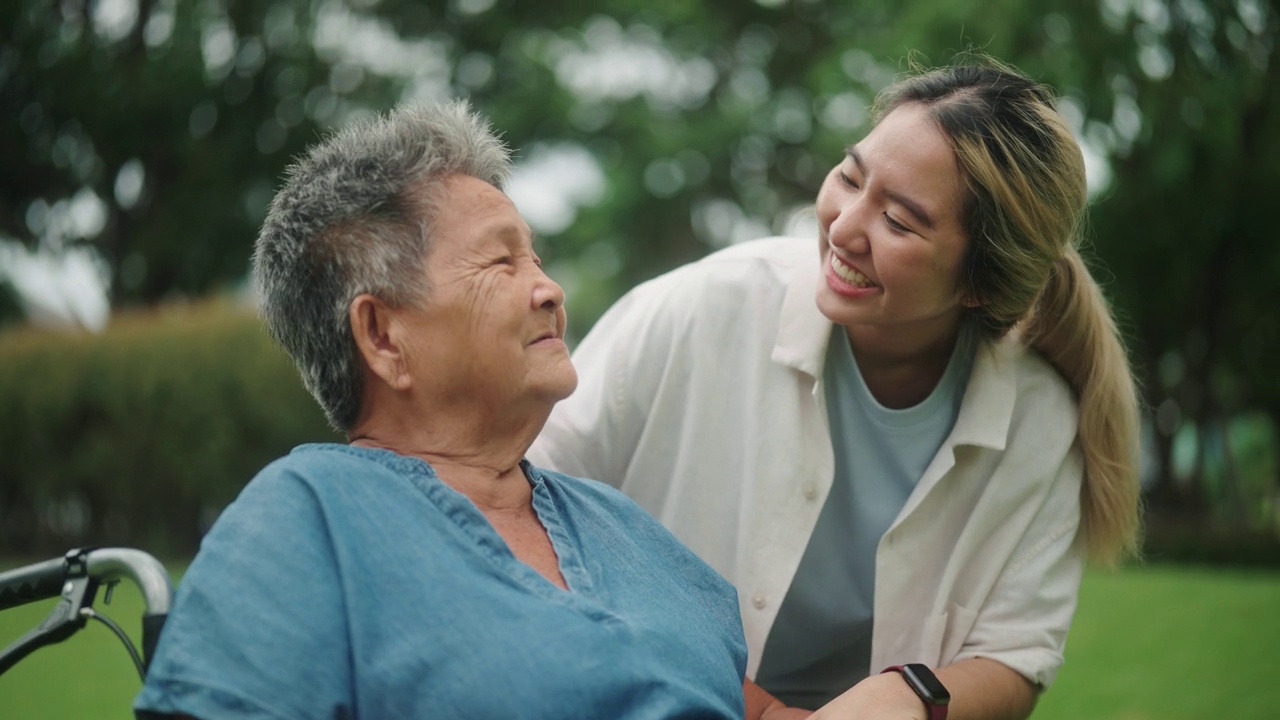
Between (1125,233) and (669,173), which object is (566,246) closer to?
(669,173)

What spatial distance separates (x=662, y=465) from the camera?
267 cm

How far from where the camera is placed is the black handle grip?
71.0 inches

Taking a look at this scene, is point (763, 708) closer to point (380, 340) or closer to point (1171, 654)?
point (380, 340)

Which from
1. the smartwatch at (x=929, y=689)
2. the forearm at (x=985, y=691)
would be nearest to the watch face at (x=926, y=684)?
the smartwatch at (x=929, y=689)

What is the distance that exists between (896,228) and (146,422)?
25.6ft

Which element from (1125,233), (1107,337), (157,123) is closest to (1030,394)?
(1107,337)

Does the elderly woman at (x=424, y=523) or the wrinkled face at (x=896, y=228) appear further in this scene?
the wrinkled face at (x=896, y=228)

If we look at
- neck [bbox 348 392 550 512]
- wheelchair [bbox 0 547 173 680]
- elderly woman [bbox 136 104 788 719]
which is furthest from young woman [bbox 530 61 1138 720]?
wheelchair [bbox 0 547 173 680]

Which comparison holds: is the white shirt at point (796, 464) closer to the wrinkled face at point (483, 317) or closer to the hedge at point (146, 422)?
the wrinkled face at point (483, 317)

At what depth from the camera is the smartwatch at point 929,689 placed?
2.22 meters

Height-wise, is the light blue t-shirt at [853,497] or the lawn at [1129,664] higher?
the light blue t-shirt at [853,497]

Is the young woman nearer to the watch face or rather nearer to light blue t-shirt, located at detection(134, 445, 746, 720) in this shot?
the watch face

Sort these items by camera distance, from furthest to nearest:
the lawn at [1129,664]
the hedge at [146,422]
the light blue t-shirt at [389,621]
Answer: the hedge at [146,422], the lawn at [1129,664], the light blue t-shirt at [389,621]

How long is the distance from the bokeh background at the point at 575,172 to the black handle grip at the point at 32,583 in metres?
4.27
